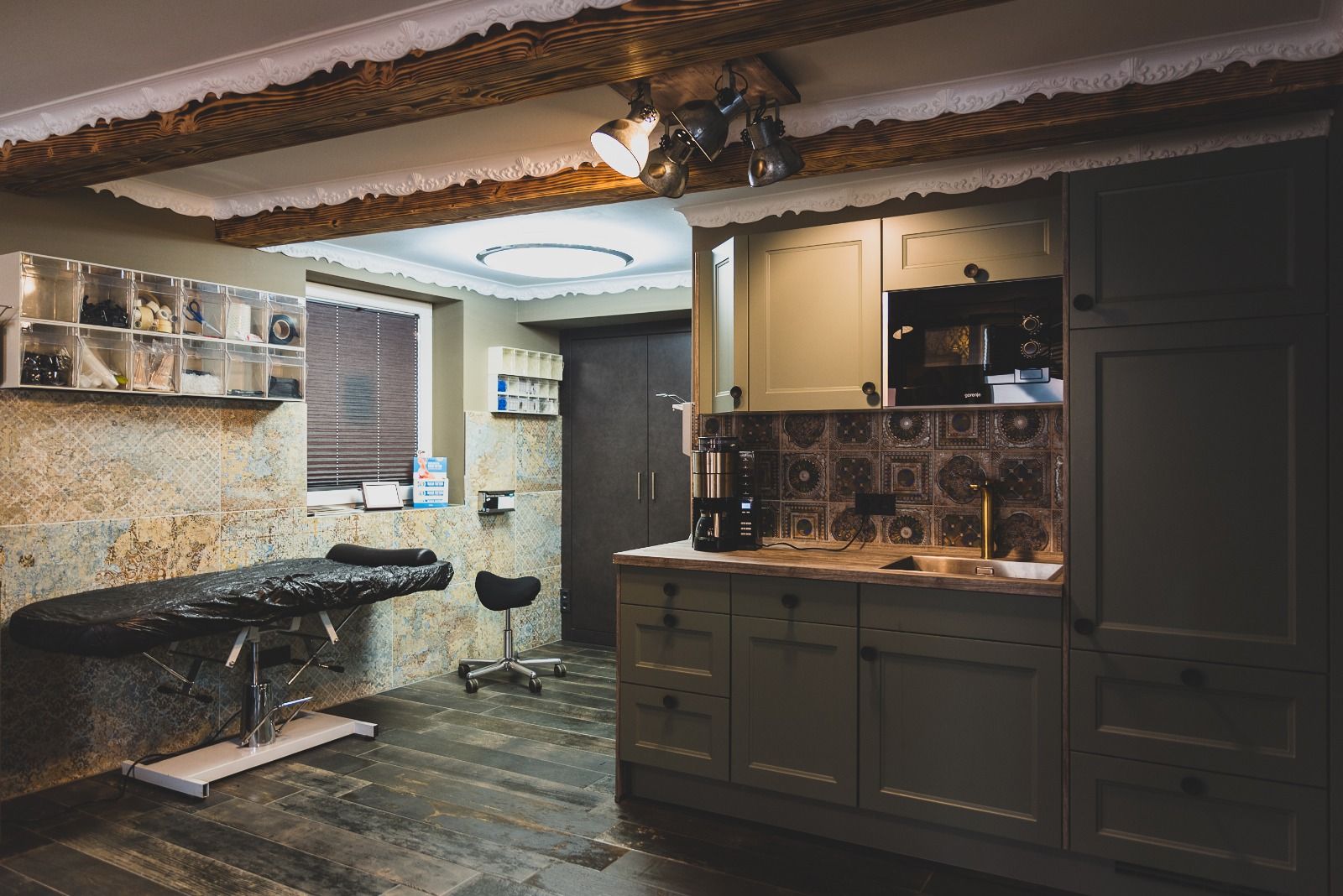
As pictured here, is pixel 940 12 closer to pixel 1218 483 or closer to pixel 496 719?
pixel 1218 483

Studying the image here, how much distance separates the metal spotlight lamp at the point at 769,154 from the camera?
→ 2631mm

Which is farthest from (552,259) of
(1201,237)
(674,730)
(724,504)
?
(1201,237)

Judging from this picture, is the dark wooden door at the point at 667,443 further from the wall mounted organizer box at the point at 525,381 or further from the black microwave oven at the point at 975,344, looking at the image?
the black microwave oven at the point at 975,344

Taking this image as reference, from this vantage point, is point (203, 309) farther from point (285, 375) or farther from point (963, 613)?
point (963, 613)

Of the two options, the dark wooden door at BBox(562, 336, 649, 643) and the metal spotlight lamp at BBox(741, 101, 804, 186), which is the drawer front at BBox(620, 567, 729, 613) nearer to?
the metal spotlight lamp at BBox(741, 101, 804, 186)

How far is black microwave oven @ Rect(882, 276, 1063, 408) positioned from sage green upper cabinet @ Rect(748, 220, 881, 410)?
9cm

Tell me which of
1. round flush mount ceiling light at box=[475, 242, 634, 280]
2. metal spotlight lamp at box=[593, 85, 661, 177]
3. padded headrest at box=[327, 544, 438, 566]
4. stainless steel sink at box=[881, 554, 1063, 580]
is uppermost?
round flush mount ceiling light at box=[475, 242, 634, 280]

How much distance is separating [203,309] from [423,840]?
251 cm

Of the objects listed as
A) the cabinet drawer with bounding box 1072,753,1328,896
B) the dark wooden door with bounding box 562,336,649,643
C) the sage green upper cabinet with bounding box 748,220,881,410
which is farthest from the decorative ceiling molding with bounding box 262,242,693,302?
the cabinet drawer with bounding box 1072,753,1328,896

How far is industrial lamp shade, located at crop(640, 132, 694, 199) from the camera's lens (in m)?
2.62

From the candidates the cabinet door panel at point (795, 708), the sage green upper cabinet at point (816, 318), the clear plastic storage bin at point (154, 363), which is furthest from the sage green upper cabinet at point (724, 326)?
the clear plastic storage bin at point (154, 363)

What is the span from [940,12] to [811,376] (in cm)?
162

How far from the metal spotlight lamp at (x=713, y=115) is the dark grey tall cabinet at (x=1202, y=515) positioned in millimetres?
1041

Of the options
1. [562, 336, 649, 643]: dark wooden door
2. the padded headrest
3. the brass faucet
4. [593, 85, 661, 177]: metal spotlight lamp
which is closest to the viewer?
[593, 85, 661, 177]: metal spotlight lamp
